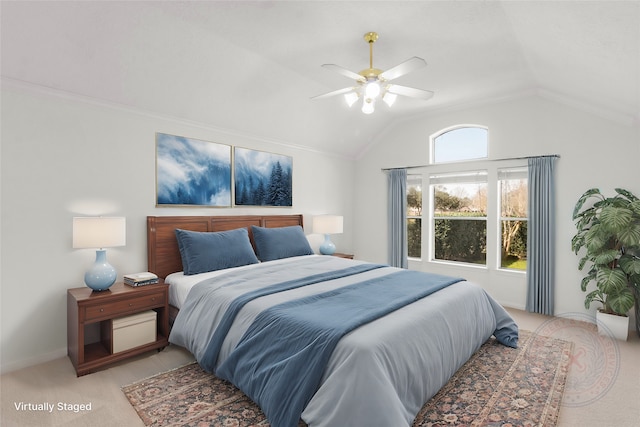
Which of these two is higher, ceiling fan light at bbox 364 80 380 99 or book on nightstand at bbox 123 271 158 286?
ceiling fan light at bbox 364 80 380 99

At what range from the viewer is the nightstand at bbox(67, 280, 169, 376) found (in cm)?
250

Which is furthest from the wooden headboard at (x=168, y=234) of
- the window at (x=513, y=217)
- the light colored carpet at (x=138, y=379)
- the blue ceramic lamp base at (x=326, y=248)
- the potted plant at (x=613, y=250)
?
the potted plant at (x=613, y=250)

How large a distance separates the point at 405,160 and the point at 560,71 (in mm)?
2372

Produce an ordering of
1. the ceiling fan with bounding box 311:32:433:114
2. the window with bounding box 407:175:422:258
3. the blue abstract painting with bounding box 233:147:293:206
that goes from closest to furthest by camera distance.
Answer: the ceiling fan with bounding box 311:32:433:114 < the blue abstract painting with bounding box 233:147:293:206 < the window with bounding box 407:175:422:258

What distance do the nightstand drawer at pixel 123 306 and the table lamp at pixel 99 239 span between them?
0.63ft

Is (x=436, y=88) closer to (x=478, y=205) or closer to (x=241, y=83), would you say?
(x=478, y=205)

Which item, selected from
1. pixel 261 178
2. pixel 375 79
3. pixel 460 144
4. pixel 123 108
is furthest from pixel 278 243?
pixel 460 144

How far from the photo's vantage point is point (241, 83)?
349 cm

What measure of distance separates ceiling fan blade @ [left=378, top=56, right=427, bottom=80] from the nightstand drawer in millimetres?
2664

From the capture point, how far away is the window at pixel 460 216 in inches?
184

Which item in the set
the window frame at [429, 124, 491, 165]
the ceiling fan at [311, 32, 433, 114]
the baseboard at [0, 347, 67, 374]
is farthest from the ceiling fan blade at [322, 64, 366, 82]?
the baseboard at [0, 347, 67, 374]

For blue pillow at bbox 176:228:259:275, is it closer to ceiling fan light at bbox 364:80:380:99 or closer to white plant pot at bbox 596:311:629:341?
ceiling fan light at bbox 364:80:380:99

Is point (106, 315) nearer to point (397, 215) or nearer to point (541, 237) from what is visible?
point (397, 215)

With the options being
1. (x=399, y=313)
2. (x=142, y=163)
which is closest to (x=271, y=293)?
(x=399, y=313)
